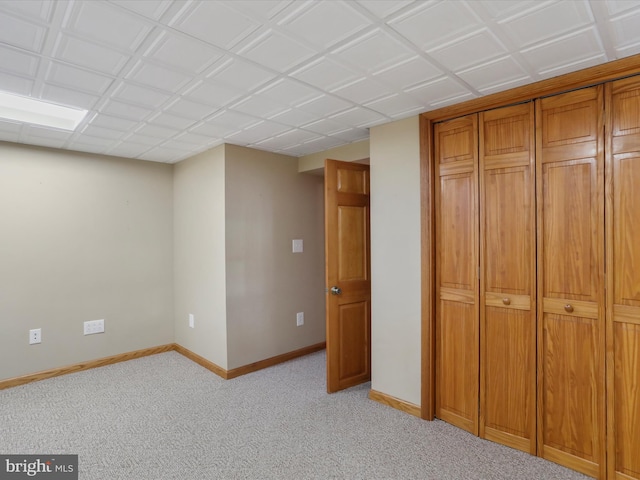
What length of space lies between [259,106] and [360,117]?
767mm

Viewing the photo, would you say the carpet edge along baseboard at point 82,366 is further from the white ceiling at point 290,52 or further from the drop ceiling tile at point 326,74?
the drop ceiling tile at point 326,74

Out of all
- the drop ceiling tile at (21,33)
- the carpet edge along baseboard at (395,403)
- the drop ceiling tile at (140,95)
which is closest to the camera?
the drop ceiling tile at (21,33)

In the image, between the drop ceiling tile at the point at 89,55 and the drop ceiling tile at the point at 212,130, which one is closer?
the drop ceiling tile at the point at 89,55

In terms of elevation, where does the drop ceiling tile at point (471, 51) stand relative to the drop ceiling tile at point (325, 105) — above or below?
below

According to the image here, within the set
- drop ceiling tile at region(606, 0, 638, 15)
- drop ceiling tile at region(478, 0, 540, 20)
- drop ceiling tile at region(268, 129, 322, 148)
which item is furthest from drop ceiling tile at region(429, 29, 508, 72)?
drop ceiling tile at region(268, 129, 322, 148)

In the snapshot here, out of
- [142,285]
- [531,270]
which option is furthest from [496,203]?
[142,285]

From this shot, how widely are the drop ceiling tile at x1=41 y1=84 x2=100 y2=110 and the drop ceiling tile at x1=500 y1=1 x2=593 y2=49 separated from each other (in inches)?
91.5

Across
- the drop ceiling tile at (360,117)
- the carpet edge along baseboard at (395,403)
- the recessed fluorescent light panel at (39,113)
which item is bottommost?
the carpet edge along baseboard at (395,403)

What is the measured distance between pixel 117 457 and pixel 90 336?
1.93 m

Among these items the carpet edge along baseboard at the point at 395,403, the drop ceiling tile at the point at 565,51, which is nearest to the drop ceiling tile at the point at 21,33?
the drop ceiling tile at the point at 565,51

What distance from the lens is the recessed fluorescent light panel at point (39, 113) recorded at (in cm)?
255

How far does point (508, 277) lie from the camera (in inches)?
88.9

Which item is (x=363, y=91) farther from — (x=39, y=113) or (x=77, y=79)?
(x=39, y=113)

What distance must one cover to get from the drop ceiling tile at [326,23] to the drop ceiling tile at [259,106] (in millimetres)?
747
